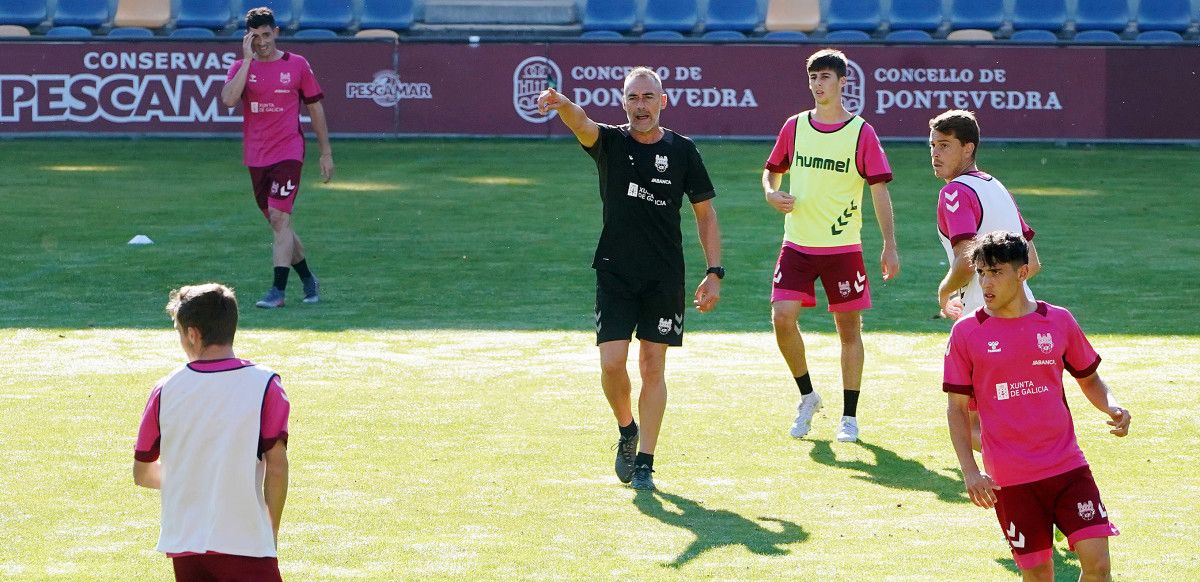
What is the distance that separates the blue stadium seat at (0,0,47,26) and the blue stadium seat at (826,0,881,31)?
48.9 feet

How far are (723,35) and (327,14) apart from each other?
7.63 m

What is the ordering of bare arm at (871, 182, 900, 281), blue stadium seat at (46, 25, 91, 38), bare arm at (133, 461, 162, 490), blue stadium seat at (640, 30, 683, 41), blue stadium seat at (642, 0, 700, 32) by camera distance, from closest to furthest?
bare arm at (133, 461, 162, 490) < bare arm at (871, 182, 900, 281) < blue stadium seat at (640, 30, 683, 41) < blue stadium seat at (46, 25, 91, 38) < blue stadium seat at (642, 0, 700, 32)

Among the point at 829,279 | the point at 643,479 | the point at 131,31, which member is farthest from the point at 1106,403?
the point at 131,31

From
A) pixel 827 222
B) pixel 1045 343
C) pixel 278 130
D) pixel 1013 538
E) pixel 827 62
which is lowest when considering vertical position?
pixel 1013 538

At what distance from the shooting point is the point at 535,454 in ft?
25.8

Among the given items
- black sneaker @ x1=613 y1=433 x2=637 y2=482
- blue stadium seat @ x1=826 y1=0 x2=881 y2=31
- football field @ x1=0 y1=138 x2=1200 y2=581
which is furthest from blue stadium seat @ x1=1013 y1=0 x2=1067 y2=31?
black sneaker @ x1=613 y1=433 x2=637 y2=482

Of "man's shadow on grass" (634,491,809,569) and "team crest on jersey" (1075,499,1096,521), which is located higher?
"team crest on jersey" (1075,499,1096,521)

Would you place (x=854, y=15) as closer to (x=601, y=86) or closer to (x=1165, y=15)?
(x=1165, y=15)

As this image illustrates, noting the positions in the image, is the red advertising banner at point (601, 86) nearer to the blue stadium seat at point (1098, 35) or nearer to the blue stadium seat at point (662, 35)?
the blue stadium seat at point (662, 35)

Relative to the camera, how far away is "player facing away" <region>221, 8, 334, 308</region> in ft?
41.4

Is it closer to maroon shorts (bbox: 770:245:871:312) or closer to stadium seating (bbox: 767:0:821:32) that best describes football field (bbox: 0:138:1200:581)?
maroon shorts (bbox: 770:245:871:312)

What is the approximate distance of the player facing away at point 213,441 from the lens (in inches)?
170

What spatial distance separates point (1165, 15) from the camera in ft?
98.4

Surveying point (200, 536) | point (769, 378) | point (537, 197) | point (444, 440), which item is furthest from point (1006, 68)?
point (200, 536)
